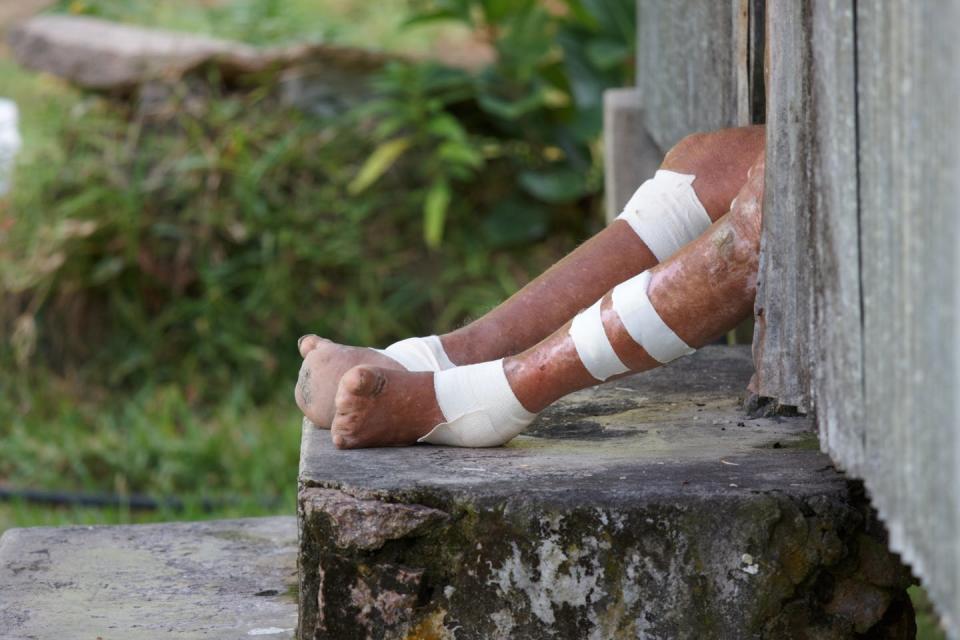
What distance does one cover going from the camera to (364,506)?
5.29 feet

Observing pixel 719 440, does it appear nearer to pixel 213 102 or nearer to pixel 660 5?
pixel 660 5

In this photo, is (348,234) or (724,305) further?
(348,234)

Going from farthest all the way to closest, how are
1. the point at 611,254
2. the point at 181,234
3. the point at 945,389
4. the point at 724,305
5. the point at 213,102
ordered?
the point at 213,102 → the point at 181,234 → the point at 611,254 → the point at 724,305 → the point at 945,389

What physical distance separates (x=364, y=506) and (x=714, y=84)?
3.97 ft

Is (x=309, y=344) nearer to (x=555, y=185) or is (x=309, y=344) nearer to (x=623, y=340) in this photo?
(x=623, y=340)

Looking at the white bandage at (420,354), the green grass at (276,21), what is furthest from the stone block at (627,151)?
the green grass at (276,21)

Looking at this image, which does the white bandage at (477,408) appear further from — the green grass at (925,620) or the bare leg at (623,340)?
the green grass at (925,620)

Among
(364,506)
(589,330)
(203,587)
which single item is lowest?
(203,587)

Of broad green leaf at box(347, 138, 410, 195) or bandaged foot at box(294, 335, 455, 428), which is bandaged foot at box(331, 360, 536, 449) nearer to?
bandaged foot at box(294, 335, 455, 428)

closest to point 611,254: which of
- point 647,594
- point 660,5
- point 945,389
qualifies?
point 647,594

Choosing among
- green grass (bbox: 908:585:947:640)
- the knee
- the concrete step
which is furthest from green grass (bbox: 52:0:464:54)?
the concrete step

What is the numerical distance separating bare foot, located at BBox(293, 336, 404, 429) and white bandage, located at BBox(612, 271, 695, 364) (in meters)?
0.32

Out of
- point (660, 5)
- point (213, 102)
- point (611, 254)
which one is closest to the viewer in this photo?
point (611, 254)

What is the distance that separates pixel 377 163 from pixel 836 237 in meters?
3.03
